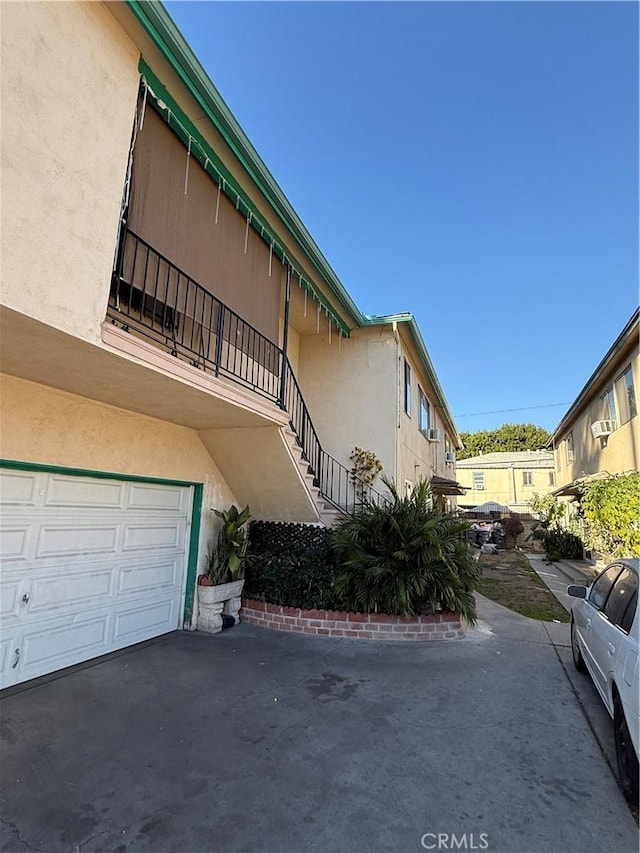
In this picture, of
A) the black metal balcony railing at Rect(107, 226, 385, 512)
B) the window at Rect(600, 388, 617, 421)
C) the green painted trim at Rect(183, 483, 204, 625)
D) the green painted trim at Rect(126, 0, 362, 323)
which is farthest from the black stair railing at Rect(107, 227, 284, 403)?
the window at Rect(600, 388, 617, 421)

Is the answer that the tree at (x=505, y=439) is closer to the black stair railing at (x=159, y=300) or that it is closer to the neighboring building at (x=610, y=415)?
the neighboring building at (x=610, y=415)

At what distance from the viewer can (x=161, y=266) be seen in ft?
16.1

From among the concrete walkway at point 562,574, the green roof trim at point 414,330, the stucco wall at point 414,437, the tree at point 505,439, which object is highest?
the tree at point 505,439

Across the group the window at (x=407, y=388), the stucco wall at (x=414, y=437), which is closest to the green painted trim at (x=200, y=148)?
the stucco wall at (x=414, y=437)

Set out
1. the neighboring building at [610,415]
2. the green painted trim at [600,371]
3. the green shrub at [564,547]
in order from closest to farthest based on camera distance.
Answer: the green painted trim at [600,371] < the neighboring building at [610,415] < the green shrub at [564,547]

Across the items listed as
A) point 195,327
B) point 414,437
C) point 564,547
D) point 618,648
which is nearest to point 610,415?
point 564,547

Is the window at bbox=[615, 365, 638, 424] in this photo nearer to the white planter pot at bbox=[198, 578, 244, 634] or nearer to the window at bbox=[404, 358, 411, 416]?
the window at bbox=[404, 358, 411, 416]

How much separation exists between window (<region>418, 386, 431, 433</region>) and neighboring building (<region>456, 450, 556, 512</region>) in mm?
24275

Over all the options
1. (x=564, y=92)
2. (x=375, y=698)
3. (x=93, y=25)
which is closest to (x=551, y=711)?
(x=375, y=698)

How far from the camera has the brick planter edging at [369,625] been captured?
6473 millimetres

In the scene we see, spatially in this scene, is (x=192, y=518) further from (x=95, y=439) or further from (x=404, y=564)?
(x=404, y=564)

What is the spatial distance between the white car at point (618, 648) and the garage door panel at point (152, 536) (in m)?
5.56

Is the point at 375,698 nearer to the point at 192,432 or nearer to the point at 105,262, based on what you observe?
the point at 192,432

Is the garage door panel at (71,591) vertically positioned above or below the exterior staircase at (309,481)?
below
